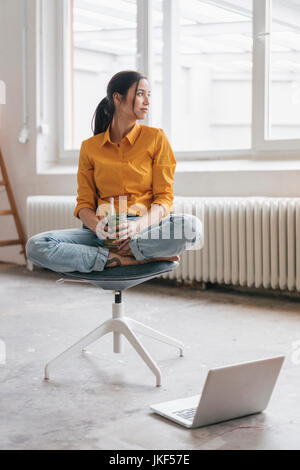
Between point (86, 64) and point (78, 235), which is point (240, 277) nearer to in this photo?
point (78, 235)

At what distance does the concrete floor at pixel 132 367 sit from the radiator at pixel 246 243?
128 mm

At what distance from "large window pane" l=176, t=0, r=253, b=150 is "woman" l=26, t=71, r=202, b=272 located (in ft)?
6.03

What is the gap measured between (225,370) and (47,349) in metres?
1.09

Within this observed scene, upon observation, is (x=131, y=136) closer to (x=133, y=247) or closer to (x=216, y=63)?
(x=133, y=247)

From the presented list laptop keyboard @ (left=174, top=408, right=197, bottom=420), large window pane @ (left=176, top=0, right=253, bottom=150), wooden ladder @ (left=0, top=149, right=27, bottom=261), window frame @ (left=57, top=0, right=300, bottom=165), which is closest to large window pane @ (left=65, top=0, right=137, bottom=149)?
window frame @ (left=57, top=0, right=300, bottom=165)

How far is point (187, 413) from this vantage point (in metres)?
1.67

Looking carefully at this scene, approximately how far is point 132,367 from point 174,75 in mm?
2631

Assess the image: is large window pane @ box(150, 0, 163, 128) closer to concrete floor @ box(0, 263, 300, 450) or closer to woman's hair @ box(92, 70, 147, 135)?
concrete floor @ box(0, 263, 300, 450)

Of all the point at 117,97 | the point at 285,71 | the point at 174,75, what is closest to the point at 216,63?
the point at 174,75

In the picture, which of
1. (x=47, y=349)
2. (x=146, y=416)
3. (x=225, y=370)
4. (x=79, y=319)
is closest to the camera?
(x=225, y=370)

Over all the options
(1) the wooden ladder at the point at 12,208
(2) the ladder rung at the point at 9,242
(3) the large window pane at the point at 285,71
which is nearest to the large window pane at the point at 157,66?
(3) the large window pane at the point at 285,71

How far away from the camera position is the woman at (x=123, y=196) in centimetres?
196

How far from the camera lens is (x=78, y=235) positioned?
214 centimetres
